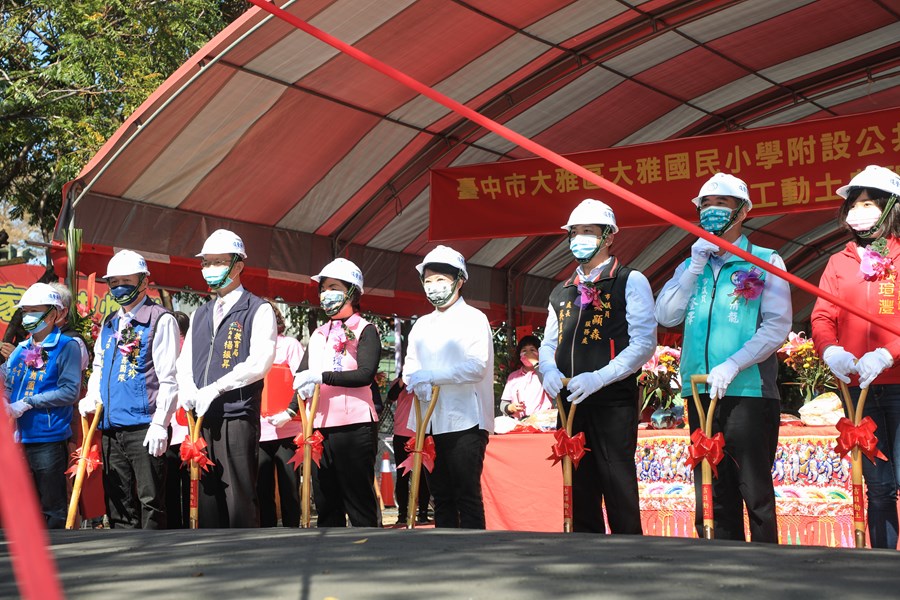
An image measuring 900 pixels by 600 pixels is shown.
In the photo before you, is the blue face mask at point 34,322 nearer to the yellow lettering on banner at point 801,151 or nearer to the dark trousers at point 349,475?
the dark trousers at point 349,475

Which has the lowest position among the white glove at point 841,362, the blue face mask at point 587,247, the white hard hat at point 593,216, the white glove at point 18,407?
the white glove at point 18,407

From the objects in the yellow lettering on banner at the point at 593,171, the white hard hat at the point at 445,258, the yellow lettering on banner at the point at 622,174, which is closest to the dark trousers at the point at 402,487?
the yellow lettering on banner at the point at 593,171

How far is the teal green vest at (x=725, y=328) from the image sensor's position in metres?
4.83

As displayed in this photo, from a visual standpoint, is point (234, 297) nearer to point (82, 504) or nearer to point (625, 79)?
point (82, 504)

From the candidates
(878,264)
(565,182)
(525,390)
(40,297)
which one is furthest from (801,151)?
(40,297)

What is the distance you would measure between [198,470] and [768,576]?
369 cm

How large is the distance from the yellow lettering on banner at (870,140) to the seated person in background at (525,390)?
3187 mm

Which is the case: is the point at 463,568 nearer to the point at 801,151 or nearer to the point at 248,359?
the point at 248,359

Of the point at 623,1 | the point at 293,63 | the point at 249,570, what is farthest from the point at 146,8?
the point at 249,570

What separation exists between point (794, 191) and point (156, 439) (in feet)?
18.0

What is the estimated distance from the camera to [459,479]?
18.6 feet

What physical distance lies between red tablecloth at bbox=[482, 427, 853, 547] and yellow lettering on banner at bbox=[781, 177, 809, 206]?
282 centimetres

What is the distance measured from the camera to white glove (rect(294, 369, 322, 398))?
20.7 feet

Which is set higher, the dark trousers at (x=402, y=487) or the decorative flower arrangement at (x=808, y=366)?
the decorative flower arrangement at (x=808, y=366)
